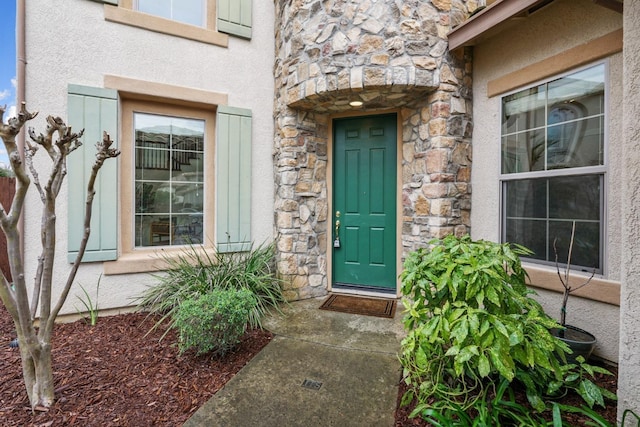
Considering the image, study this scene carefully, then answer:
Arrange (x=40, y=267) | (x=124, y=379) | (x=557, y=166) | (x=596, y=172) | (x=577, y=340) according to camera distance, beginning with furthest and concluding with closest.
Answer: (x=557, y=166) < (x=596, y=172) < (x=577, y=340) < (x=124, y=379) < (x=40, y=267)

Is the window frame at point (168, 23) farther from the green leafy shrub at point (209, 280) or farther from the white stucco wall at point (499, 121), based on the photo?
the white stucco wall at point (499, 121)

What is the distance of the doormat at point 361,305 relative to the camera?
11.0 ft

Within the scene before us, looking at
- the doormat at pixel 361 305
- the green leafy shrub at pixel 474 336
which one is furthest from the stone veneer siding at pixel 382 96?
the green leafy shrub at pixel 474 336

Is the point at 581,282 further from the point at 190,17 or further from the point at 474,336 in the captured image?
the point at 190,17

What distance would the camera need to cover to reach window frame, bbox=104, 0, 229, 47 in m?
3.20

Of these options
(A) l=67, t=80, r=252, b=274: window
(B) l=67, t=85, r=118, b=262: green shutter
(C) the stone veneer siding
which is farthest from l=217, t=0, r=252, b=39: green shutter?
(B) l=67, t=85, r=118, b=262: green shutter

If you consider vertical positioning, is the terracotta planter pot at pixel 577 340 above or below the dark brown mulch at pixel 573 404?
above

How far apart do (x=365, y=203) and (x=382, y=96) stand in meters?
1.31

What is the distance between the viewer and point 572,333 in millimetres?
2340

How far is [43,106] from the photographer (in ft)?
9.65

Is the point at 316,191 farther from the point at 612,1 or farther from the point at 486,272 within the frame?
the point at 612,1

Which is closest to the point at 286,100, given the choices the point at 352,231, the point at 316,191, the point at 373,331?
the point at 316,191

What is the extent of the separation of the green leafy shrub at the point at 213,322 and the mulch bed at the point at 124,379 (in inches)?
6.2

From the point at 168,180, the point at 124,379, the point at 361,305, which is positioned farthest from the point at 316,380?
the point at 168,180
